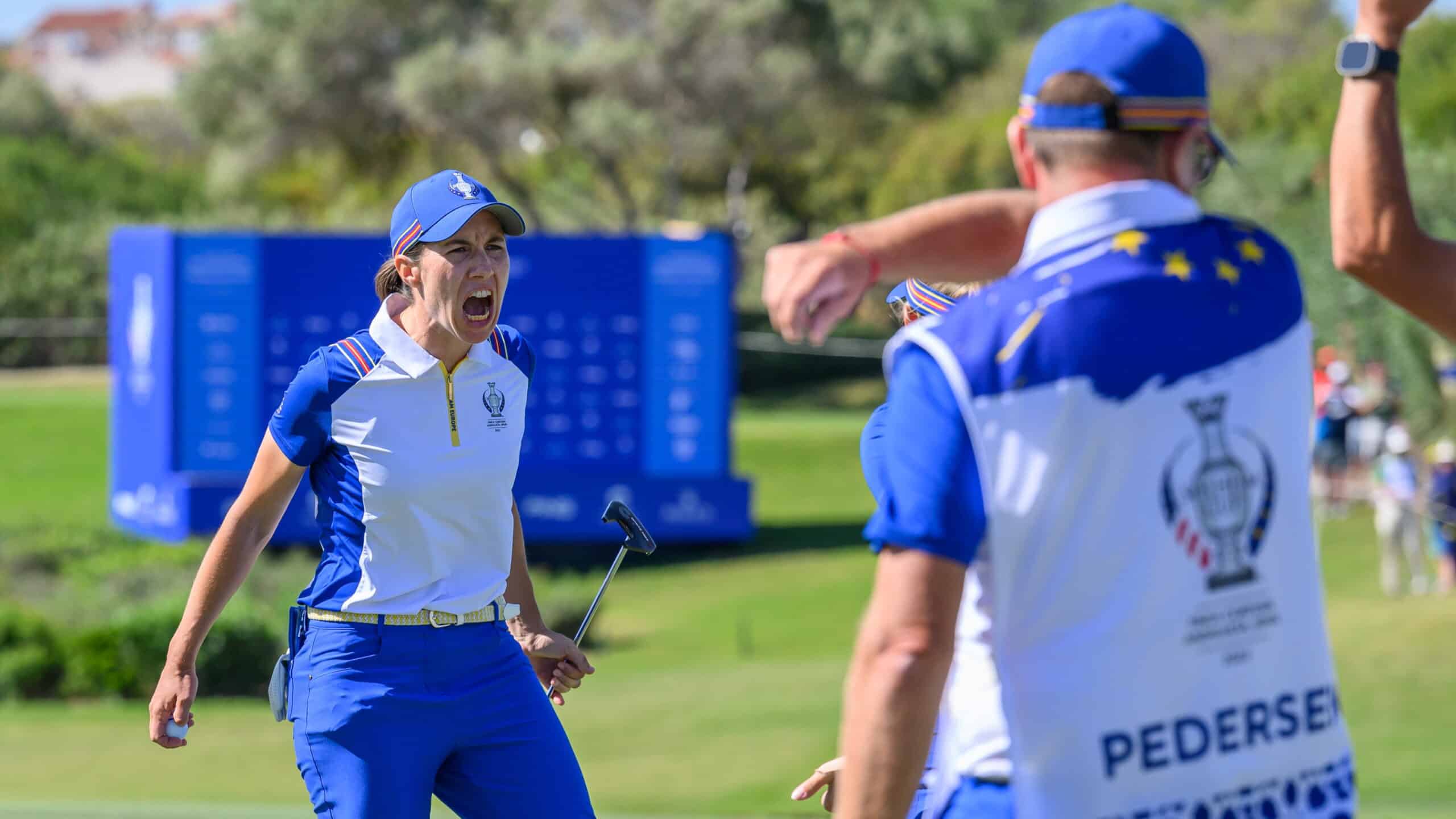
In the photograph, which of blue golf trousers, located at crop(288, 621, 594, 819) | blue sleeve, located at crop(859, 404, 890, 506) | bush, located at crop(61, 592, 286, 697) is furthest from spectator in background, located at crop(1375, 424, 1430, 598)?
blue sleeve, located at crop(859, 404, 890, 506)

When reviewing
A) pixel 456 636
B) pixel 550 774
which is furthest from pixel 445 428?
pixel 550 774

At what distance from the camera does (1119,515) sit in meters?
2.40

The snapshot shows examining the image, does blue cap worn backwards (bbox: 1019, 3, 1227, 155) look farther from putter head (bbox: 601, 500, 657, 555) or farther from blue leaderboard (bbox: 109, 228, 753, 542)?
blue leaderboard (bbox: 109, 228, 753, 542)

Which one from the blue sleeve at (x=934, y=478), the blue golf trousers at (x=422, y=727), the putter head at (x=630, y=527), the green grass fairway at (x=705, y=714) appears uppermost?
the blue sleeve at (x=934, y=478)

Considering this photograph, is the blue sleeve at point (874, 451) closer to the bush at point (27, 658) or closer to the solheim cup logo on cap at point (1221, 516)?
the solheim cup logo on cap at point (1221, 516)

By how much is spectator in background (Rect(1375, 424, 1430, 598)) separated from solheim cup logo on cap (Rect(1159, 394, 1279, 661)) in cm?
1657

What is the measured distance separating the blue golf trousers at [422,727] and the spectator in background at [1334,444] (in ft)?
61.1

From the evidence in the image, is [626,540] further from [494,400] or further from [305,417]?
[305,417]

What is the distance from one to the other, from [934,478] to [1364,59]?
0.91m

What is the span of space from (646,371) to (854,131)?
34.1 m

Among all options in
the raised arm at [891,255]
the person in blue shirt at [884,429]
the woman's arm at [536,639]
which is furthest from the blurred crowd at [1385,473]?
the raised arm at [891,255]

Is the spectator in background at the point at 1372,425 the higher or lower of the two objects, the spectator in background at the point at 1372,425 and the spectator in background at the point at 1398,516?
the higher

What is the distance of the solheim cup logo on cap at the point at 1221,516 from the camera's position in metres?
2.44

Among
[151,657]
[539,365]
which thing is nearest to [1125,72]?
[151,657]
